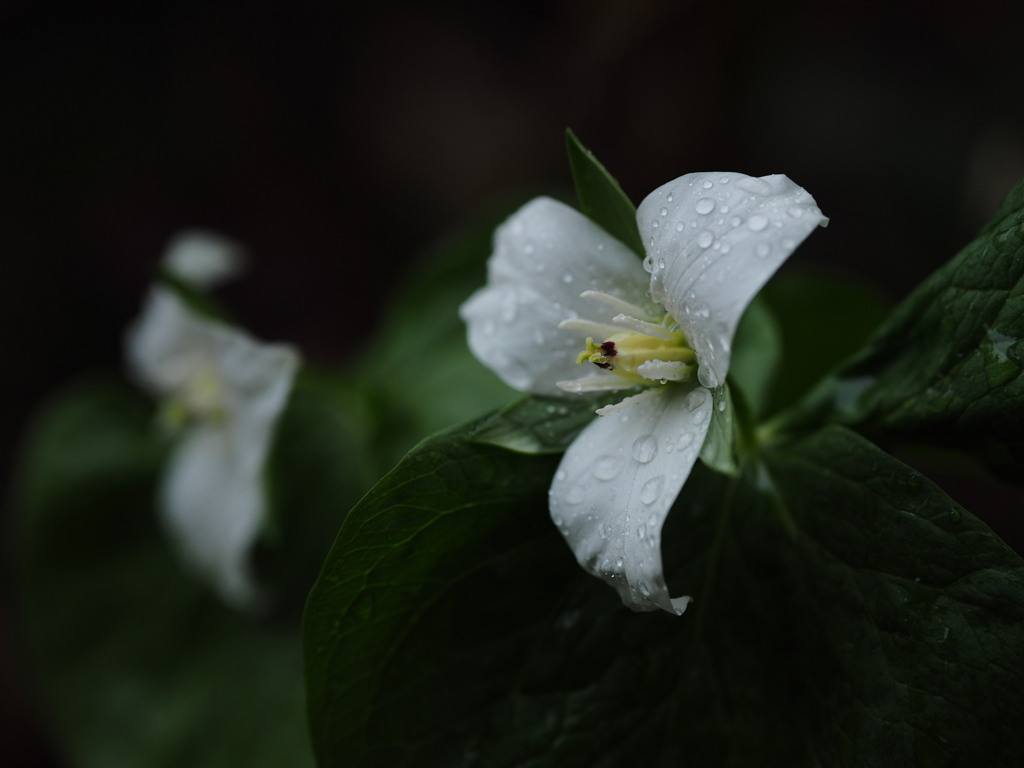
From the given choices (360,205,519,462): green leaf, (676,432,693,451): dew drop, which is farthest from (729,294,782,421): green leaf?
(360,205,519,462): green leaf

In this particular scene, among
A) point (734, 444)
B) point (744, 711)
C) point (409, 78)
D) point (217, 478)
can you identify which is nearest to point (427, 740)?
point (744, 711)

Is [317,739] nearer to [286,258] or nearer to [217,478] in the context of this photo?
[217,478]

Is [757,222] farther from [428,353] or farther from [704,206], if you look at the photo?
[428,353]

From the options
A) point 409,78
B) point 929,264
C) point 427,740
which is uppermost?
point 409,78

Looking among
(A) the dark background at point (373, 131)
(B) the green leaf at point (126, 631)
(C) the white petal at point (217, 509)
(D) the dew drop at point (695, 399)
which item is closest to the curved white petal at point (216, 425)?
(C) the white petal at point (217, 509)

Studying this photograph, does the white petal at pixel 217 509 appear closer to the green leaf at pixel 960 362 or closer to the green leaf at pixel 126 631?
the green leaf at pixel 126 631

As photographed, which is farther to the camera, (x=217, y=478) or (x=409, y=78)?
(x=409, y=78)
